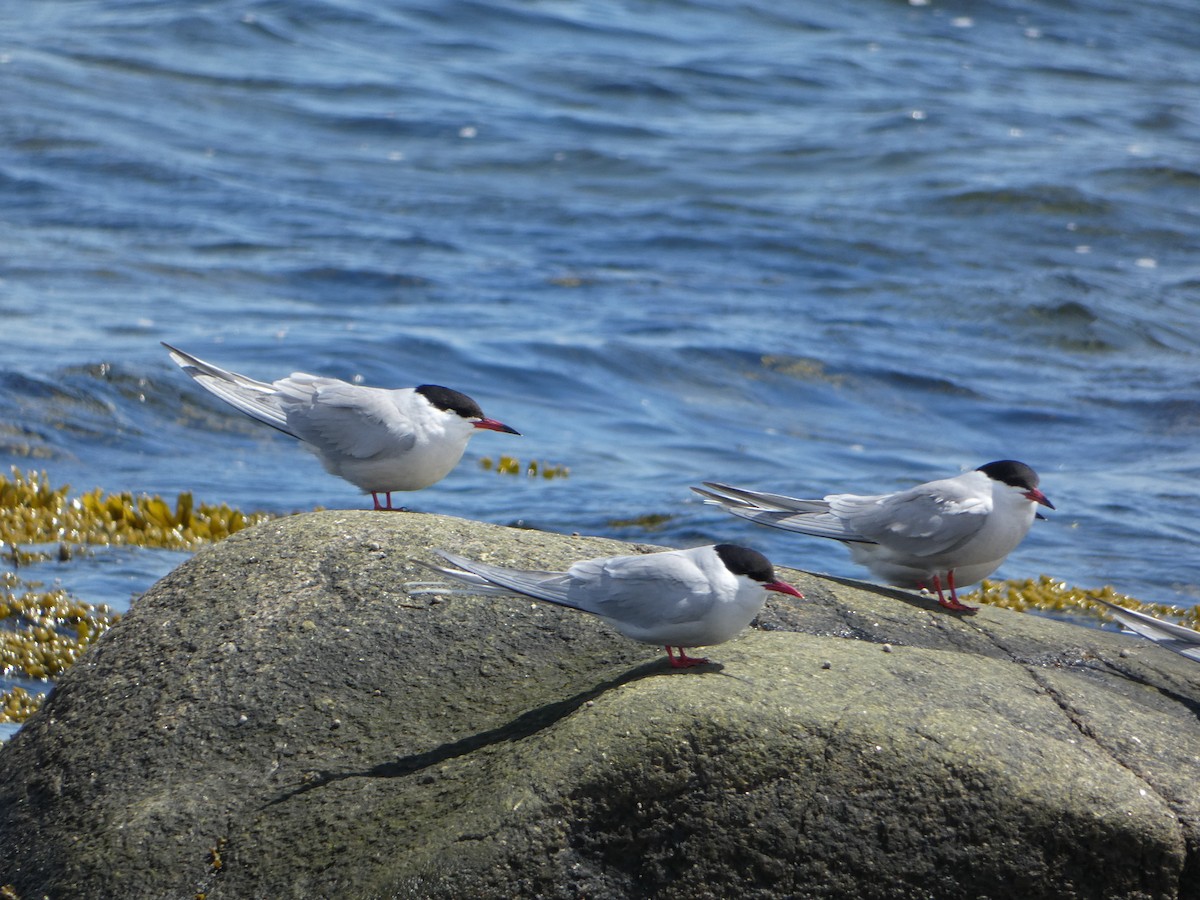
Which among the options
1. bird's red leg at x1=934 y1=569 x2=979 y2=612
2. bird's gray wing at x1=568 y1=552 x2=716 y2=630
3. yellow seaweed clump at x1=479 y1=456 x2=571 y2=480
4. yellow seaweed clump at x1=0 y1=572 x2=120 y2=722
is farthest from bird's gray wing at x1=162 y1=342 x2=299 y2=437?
yellow seaweed clump at x1=479 y1=456 x2=571 y2=480

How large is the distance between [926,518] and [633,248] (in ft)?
35.5

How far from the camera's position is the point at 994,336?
1388 cm

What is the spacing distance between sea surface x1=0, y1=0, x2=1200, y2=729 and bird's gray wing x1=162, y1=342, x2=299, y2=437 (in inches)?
53.0

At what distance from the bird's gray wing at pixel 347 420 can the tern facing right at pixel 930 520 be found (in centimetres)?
130

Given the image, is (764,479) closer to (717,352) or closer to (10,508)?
(717,352)

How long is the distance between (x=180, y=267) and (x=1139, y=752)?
38.5 ft

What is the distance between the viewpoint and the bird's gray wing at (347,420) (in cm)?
579

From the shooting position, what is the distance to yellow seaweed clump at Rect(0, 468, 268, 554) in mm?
7656

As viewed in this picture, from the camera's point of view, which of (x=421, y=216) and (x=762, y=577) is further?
(x=421, y=216)

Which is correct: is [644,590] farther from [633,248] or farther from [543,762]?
[633,248]

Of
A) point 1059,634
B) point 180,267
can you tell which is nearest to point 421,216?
point 180,267

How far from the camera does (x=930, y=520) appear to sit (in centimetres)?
550

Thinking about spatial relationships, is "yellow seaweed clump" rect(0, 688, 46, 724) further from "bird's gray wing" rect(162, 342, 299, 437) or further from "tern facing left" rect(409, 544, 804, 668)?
"tern facing left" rect(409, 544, 804, 668)

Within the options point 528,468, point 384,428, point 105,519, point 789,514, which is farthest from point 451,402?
point 528,468
